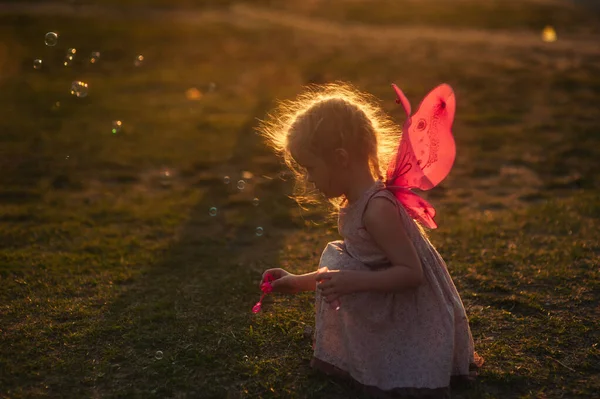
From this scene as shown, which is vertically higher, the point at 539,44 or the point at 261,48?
the point at 539,44

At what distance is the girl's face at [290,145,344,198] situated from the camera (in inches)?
115

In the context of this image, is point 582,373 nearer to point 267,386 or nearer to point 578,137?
point 267,386

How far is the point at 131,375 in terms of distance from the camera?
3230 mm

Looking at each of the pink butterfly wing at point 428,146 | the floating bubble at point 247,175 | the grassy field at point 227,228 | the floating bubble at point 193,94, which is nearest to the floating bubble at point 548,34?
the grassy field at point 227,228

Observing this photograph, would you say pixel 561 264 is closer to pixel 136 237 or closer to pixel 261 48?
pixel 136 237

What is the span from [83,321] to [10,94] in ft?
24.6

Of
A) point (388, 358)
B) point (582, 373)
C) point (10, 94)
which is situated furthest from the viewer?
point (10, 94)

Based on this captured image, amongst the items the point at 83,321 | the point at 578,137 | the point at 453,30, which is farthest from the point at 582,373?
the point at 453,30

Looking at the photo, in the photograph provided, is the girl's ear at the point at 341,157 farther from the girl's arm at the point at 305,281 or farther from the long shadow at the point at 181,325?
the long shadow at the point at 181,325

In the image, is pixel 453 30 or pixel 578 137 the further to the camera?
pixel 453 30

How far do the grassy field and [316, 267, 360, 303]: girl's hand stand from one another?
1.72ft

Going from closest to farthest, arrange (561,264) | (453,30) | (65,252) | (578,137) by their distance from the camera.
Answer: (561,264)
(65,252)
(578,137)
(453,30)

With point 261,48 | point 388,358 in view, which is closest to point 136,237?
point 388,358

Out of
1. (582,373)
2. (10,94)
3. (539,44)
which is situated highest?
(539,44)
